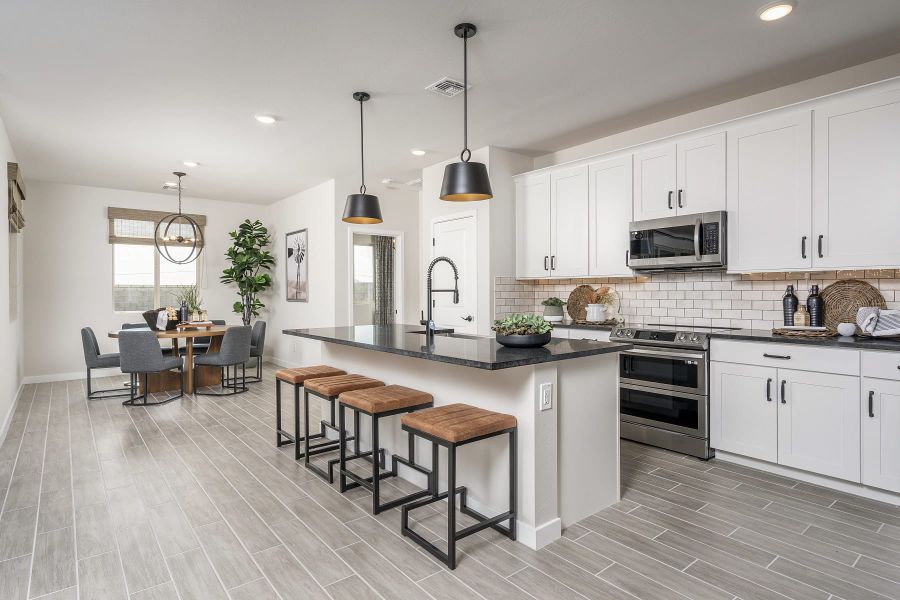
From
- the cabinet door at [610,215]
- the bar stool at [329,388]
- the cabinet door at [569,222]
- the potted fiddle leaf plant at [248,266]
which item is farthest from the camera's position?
the potted fiddle leaf plant at [248,266]

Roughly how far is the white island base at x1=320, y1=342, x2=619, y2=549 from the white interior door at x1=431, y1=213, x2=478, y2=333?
2.23 metres

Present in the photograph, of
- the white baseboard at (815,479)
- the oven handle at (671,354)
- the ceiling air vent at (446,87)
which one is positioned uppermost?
the ceiling air vent at (446,87)

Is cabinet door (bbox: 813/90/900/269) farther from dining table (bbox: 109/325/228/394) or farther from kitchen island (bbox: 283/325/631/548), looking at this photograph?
dining table (bbox: 109/325/228/394)

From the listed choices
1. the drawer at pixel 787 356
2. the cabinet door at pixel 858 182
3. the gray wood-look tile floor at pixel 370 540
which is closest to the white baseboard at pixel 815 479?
the gray wood-look tile floor at pixel 370 540

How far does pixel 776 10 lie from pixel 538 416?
249 cm

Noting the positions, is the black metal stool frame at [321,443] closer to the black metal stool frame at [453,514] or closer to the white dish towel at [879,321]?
the black metal stool frame at [453,514]

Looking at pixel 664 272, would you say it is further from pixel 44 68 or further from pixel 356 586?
pixel 44 68

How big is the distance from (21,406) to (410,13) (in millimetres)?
5823

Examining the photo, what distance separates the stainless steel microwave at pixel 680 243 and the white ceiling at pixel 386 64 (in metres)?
0.97

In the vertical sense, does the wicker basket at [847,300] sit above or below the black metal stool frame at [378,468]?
above

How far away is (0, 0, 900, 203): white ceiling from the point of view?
8.80 ft

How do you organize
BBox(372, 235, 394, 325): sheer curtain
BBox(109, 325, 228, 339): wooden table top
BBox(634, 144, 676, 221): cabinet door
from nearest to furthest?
BBox(634, 144, 676, 221): cabinet door < BBox(109, 325, 228, 339): wooden table top < BBox(372, 235, 394, 325): sheer curtain

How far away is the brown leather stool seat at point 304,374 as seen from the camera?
362cm

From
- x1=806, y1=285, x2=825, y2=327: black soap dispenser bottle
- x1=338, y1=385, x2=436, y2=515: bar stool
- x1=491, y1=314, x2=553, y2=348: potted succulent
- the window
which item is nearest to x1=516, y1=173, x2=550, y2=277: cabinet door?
x1=806, y1=285, x2=825, y2=327: black soap dispenser bottle
